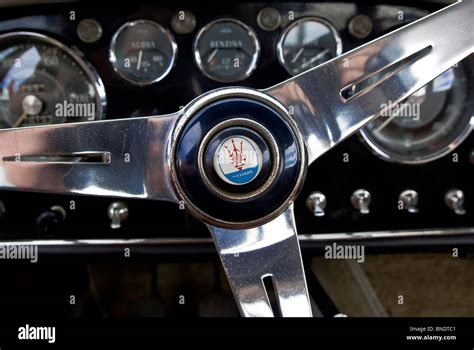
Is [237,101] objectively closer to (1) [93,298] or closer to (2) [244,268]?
(2) [244,268]

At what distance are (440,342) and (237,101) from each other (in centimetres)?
54

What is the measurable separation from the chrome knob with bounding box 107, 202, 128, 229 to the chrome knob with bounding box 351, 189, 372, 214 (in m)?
0.56

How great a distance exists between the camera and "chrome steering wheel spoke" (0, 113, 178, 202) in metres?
1.15

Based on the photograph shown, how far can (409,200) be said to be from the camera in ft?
5.49

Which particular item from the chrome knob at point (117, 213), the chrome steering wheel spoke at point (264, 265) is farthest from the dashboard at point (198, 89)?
the chrome steering wheel spoke at point (264, 265)

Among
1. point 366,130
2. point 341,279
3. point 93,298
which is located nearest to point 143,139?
point 366,130

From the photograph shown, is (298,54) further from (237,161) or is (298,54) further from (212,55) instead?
(237,161)

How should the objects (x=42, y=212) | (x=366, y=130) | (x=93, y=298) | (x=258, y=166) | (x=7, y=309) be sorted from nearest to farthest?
(x=258, y=166), (x=7, y=309), (x=42, y=212), (x=366, y=130), (x=93, y=298)

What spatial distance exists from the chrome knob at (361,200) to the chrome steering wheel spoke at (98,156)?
2.04 ft

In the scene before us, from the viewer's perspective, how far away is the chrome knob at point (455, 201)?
166cm

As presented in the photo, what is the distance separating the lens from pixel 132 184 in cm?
117

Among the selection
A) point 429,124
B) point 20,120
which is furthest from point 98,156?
point 429,124

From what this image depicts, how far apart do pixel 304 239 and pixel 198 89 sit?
17.4 inches

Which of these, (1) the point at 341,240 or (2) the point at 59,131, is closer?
(2) the point at 59,131
